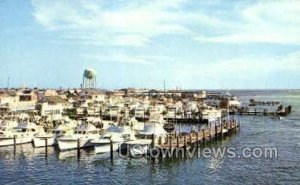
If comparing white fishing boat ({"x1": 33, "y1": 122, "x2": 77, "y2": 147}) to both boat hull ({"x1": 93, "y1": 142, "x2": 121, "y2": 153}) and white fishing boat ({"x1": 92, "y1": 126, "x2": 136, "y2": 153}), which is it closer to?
white fishing boat ({"x1": 92, "y1": 126, "x2": 136, "y2": 153})

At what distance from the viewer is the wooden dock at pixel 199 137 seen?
55322 mm

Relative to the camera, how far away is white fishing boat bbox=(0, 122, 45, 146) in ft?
201

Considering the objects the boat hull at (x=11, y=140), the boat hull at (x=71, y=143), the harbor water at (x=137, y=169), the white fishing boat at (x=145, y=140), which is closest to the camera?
the harbor water at (x=137, y=169)

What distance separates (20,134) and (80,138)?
9.34m

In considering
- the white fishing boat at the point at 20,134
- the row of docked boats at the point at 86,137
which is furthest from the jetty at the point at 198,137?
the white fishing boat at the point at 20,134

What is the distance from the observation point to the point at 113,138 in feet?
190

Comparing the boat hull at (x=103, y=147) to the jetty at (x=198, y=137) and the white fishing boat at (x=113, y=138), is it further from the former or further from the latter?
the jetty at (x=198, y=137)

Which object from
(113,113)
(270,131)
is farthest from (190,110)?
(270,131)

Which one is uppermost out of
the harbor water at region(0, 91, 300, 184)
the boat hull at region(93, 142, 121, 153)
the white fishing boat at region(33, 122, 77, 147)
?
the white fishing boat at region(33, 122, 77, 147)

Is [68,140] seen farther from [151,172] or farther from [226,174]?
[226,174]

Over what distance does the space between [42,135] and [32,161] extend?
11.4 meters

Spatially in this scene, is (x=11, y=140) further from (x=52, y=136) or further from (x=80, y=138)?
(x=80, y=138)

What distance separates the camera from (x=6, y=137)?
61281 millimetres

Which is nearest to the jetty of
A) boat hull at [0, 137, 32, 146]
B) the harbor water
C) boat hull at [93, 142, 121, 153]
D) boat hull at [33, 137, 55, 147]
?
the harbor water
